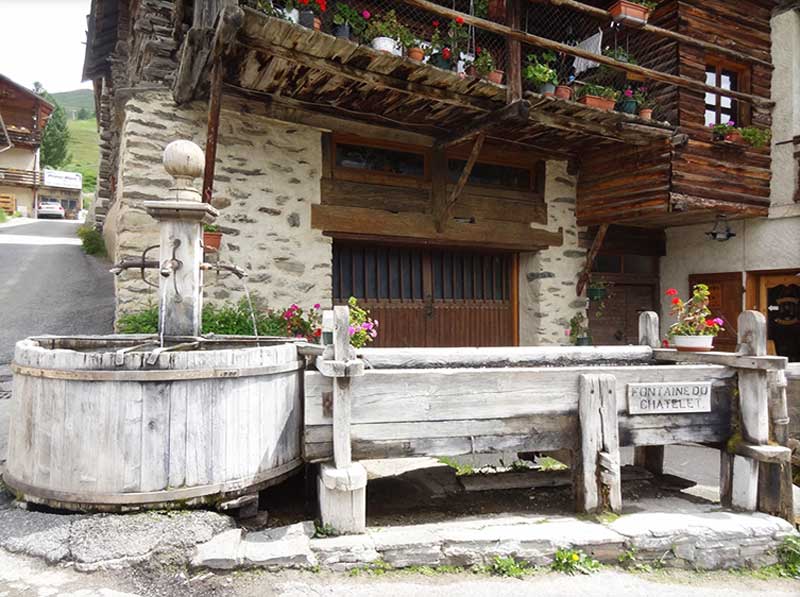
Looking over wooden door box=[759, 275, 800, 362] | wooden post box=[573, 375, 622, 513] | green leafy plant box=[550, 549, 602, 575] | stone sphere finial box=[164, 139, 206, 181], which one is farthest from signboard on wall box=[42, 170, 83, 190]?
green leafy plant box=[550, 549, 602, 575]

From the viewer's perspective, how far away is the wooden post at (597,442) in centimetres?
358

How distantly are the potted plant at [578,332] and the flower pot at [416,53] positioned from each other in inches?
189

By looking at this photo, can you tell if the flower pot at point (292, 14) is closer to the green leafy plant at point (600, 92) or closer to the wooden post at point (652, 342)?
the green leafy plant at point (600, 92)

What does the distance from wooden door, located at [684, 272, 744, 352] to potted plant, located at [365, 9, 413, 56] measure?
702cm

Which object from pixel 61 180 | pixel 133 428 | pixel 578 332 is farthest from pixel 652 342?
pixel 61 180

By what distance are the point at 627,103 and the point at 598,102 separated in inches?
27.3

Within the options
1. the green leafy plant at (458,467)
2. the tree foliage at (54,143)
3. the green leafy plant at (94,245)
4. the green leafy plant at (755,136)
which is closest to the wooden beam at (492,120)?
the green leafy plant at (458,467)

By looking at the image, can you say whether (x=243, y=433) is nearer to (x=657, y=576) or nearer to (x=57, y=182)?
(x=657, y=576)

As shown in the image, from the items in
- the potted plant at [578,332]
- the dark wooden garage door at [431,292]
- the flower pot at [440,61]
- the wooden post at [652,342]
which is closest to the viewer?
the wooden post at [652,342]

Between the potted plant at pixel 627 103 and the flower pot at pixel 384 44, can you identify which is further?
the potted plant at pixel 627 103

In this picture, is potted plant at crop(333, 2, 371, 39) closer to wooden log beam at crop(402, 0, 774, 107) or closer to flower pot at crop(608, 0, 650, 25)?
wooden log beam at crop(402, 0, 774, 107)

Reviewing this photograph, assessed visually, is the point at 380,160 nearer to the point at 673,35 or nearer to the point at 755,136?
the point at 673,35

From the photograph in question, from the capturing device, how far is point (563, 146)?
8.02m

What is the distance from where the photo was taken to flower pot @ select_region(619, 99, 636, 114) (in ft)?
23.9
